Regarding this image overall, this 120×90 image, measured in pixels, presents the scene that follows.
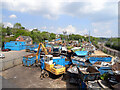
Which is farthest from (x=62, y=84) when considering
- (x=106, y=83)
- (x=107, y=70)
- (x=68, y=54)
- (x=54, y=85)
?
(x=68, y=54)

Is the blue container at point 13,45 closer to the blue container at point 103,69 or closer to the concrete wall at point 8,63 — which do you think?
the concrete wall at point 8,63

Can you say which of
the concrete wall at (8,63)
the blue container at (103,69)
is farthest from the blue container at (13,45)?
the blue container at (103,69)

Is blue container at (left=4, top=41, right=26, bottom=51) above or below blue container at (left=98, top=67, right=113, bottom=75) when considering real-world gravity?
above

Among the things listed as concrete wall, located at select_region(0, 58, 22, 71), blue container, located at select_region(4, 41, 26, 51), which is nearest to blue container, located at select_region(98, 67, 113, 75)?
concrete wall, located at select_region(0, 58, 22, 71)

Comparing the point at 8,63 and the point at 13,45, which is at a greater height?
the point at 13,45

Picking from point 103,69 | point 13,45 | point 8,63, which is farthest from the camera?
point 13,45

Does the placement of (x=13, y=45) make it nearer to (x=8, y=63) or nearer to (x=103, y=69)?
(x=8, y=63)

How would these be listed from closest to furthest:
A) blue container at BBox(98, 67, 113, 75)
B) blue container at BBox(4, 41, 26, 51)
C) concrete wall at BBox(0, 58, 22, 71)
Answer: blue container at BBox(98, 67, 113, 75) → concrete wall at BBox(0, 58, 22, 71) → blue container at BBox(4, 41, 26, 51)

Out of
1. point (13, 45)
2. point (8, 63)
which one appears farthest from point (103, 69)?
point (13, 45)

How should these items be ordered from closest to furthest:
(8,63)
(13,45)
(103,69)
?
(103,69)
(8,63)
(13,45)

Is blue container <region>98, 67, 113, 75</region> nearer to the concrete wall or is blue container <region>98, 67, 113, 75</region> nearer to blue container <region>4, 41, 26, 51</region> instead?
the concrete wall

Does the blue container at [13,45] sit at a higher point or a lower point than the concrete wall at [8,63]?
higher

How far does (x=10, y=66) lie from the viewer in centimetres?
1219

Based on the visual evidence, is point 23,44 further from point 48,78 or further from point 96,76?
point 96,76
